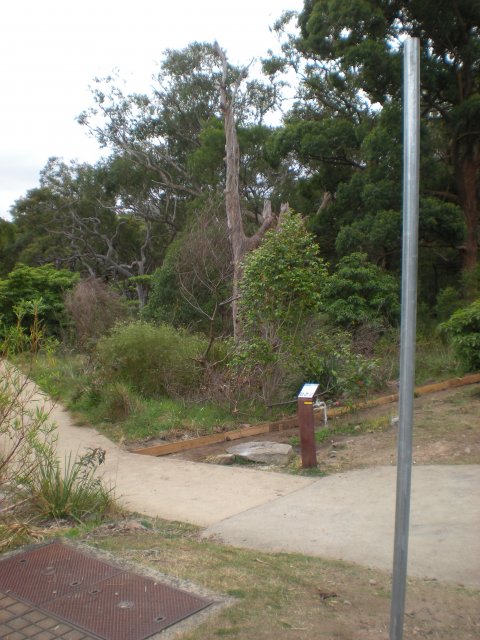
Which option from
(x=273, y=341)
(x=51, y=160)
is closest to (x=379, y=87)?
(x=273, y=341)

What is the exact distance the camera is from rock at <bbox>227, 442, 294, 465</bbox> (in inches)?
351

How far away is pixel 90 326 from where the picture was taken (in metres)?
21.0

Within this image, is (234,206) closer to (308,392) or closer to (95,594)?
(308,392)

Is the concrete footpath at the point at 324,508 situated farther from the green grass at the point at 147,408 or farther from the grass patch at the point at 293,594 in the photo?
the green grass at the point at 147,408

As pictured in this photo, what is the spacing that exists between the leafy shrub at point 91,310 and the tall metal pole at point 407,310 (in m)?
17.7

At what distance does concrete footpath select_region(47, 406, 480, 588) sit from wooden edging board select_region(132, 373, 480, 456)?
0.95 m

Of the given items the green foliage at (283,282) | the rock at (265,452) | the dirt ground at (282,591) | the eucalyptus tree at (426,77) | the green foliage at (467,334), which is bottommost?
the dirt ground at (282,591)

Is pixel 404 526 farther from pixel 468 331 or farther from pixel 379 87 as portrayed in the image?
pixel 379 87

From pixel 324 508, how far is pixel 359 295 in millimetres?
12710

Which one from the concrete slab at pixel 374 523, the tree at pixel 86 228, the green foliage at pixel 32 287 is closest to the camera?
the concrete slab at pixel 374 523

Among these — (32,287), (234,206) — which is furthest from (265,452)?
(32,287)

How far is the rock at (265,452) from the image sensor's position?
8.91 meters

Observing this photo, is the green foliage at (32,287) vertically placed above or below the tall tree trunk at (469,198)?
below

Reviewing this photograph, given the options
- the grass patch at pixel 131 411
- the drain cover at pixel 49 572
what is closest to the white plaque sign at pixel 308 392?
the grass patch at pixel 131 411
